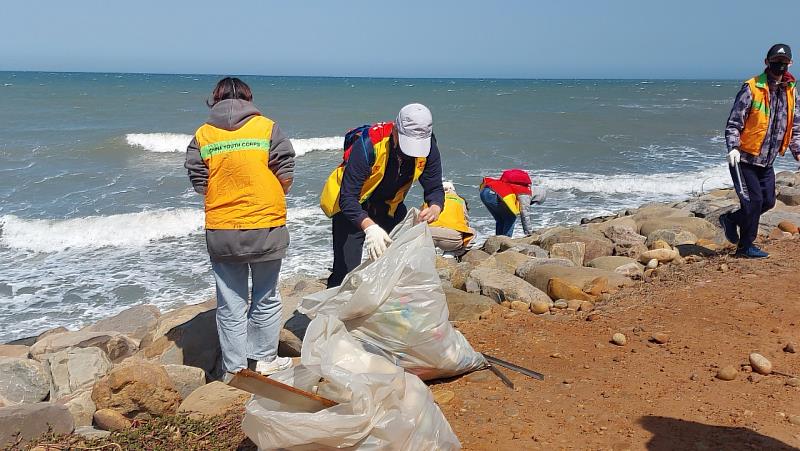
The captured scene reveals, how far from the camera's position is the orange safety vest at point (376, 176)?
3.36 metres

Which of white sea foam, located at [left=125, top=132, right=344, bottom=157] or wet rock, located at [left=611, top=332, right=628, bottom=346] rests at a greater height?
wet rock, located at [left=611, top=332, right=628, bottom=346]

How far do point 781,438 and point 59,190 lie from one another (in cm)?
1228

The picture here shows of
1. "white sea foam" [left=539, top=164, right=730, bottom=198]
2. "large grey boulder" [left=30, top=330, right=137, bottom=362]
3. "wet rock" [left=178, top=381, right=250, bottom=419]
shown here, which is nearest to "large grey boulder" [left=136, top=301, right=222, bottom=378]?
"large grey boulder" [left=30, top=330, right=137, bottom=362]

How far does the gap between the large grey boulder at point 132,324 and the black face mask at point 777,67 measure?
5.16 m

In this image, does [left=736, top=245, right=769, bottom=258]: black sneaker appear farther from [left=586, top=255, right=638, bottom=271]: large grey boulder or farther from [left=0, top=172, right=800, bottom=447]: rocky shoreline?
[left=586, top=255, right=638, bottom=271]: large grey boulder

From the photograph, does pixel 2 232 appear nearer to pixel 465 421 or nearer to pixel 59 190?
pixel 59 190

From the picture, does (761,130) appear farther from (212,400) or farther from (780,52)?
(212,400)

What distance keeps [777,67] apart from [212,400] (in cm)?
435

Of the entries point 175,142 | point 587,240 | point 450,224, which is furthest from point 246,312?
point 175,142

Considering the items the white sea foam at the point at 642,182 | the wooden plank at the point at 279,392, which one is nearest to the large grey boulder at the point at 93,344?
the wooden plank at the point at 279,392

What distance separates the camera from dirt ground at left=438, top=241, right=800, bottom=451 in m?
2.80

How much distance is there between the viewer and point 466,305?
4387mm

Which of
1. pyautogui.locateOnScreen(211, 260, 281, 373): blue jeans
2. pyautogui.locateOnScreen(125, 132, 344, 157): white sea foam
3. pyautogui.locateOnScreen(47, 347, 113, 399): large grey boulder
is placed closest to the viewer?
pyautogui.locateOnScreen(211, 260, 281, 373): blue jeans

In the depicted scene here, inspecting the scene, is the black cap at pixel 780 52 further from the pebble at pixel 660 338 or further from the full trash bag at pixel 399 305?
the full trash bag at pixel 399 305
